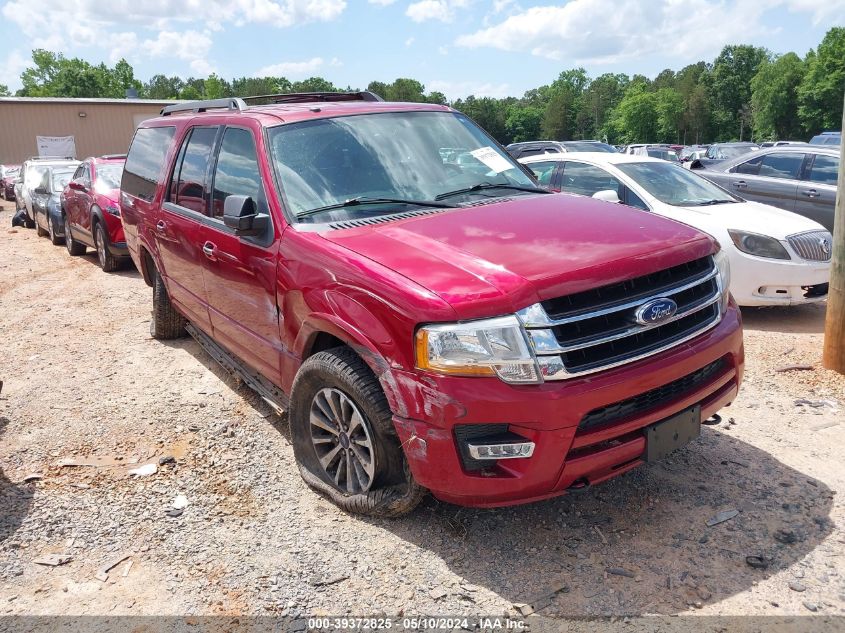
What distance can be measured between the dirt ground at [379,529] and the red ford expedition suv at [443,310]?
0.34 meters

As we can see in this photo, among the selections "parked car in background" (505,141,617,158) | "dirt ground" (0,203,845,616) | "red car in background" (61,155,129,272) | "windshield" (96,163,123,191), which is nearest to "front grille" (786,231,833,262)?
"dirt ground" (0,203,845,616)

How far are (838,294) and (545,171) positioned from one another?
377 centimetres

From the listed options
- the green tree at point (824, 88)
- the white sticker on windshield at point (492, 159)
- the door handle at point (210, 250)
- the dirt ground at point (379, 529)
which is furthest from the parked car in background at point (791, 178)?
the green tree at point (824, 88)

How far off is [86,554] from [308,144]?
2.43 meters

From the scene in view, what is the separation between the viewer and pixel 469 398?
8.79 feet

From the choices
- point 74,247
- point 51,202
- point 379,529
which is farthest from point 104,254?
point 379,529

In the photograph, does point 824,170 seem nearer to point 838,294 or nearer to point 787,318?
point 787,318

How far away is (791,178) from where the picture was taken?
9.50m

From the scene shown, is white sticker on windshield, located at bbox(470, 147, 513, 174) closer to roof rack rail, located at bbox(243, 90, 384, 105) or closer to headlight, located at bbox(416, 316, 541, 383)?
roof rack rail, located at bbox(243, 90, 384, 105)

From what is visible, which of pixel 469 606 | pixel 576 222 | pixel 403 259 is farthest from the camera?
pixel 576 222

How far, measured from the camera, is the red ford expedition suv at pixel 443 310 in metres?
2.71

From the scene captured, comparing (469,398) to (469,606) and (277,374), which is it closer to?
(469,606)

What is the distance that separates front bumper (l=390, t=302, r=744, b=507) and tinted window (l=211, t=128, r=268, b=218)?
1677mm

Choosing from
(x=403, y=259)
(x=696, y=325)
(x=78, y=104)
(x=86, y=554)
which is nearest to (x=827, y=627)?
(x=696, y=325)
